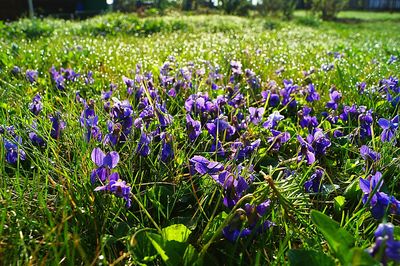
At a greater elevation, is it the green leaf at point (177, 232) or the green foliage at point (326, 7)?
the green foliage at point (326, 7)

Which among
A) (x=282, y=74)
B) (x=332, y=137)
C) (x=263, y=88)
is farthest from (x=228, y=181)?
(x=282, y=74)

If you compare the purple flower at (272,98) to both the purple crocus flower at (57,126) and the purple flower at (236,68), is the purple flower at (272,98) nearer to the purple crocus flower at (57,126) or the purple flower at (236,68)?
the purple flower at (236,68)

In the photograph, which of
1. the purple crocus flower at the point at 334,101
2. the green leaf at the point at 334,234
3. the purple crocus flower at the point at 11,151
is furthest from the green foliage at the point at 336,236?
the purple crocus flower at the point at 334,101

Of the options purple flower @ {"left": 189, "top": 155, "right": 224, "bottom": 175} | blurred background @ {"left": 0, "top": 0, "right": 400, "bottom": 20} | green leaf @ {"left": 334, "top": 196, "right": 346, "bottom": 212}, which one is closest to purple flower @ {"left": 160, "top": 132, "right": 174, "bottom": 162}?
purple flower @ {"left": 189, "top": 155, "right": 224, "bottom": 175}

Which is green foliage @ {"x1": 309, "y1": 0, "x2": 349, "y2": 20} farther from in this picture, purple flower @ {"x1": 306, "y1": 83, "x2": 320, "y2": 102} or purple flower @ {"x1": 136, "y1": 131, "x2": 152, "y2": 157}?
purple flower @ {"x1": 136, "y1": 131, "x2": 152, "y2": 157}

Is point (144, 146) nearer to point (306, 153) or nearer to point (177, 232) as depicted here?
point (177, 232)

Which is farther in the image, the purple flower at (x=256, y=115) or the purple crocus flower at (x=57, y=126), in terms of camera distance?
the purple flower at (x=256, y=115)

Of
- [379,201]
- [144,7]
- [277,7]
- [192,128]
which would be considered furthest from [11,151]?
[277,7]
